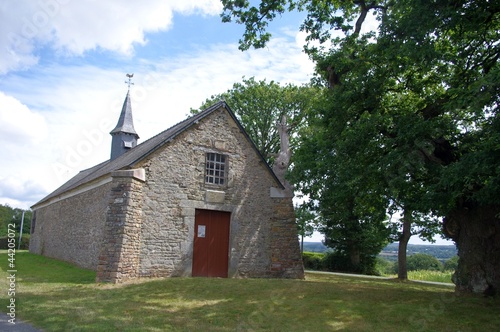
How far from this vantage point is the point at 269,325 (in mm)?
7617

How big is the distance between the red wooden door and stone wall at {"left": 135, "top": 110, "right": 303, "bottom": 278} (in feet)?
0.77

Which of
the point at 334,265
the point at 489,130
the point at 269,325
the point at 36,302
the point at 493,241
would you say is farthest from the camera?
the point at 334,265

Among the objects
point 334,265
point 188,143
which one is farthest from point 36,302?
point 334,265

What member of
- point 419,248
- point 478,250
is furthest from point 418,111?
point 419,248

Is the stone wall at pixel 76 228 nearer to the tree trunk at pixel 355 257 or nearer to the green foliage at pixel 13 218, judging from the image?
the tree trunk at pixel 355 257

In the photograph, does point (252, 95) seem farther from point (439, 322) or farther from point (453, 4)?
point (439, 322)

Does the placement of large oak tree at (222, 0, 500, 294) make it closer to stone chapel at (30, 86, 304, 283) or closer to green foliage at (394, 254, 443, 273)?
stone chapel at (30, 86, 304, 283)

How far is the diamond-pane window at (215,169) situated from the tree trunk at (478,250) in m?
8.18

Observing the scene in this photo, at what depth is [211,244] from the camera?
15242 mm

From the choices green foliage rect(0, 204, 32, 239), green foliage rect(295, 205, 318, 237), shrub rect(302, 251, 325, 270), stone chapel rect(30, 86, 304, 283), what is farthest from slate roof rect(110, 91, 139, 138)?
green foliage rect(0, 204, 32, 239)

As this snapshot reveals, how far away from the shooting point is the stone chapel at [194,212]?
1327 centimetres

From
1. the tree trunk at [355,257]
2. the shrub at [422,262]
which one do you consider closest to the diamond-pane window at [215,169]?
the tree trunk at [355,257]

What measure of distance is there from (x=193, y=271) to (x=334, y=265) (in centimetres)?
1495

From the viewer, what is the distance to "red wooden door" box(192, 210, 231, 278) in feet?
48.9
